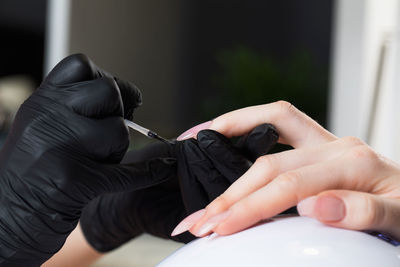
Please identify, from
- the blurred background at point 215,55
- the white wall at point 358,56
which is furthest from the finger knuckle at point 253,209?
the white wall at point 358,56

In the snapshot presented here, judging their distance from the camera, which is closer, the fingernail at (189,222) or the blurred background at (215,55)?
the fingernail at (189,222)

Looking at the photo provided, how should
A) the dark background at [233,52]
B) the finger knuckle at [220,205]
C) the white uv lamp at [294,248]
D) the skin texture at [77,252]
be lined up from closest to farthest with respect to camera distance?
the white uv lamp at [294,248]
the finger knuckle at [220,205]
the skin texture at [77,252]
the dark background at [233,52]

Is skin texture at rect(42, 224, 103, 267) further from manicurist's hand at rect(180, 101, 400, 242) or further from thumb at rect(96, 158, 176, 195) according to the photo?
manicurist's hand at rect(180, 101, 400, 242)

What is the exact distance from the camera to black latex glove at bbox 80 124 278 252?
670 mm

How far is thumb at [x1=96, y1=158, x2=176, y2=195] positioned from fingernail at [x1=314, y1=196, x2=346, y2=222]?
0.87 ft

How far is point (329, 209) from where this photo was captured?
0.51 m

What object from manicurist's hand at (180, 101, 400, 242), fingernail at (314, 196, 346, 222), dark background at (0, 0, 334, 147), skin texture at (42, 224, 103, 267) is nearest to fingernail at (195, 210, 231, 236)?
manicurist's hand at (180, 101, 400, 242)

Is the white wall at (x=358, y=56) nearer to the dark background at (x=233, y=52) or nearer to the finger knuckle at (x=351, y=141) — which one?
the dark background at (x=233, y=52)

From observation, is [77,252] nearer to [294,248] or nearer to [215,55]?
[294,248]

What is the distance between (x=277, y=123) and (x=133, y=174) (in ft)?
0.73

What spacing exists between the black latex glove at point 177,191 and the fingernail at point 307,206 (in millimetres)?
142

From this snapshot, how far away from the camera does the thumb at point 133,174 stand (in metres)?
0.65

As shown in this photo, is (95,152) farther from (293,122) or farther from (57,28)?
(57,28)

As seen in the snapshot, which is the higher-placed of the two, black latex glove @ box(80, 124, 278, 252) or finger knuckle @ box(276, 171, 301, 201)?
finger knuckle @ box(276, 171, 301, 201)
